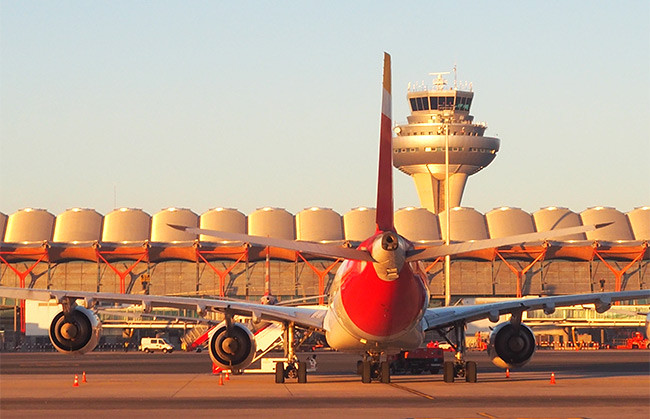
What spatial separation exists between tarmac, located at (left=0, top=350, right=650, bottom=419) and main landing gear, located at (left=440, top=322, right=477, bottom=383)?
0.41 meters

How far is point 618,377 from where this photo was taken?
155 ft

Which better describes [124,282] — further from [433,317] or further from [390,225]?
[390,225]

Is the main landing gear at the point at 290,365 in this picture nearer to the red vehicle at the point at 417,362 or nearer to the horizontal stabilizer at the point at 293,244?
the red vehicle at the point at 417,362

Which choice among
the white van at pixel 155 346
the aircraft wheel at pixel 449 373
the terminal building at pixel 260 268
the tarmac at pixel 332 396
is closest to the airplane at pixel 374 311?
the aircraft wheel at pixel 449 373

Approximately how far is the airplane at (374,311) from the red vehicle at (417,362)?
17.4ft

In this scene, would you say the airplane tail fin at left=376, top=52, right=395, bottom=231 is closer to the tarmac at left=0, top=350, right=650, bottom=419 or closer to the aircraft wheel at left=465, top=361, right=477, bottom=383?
the tarmac at left=0, top=350, right=650, bottom=419

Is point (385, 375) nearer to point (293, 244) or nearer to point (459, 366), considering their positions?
point (459, 366)

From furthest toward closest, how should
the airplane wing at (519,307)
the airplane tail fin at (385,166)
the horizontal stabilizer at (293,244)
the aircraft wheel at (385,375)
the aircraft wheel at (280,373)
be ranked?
the aircraft wheel at (280,373) < the aircraft wheel at (385,375) < the airplane wing at (519,307) < the airplane tail fin at (385,166) < the horizontal stabilizer at (293,244)

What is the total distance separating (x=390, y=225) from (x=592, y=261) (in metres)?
111

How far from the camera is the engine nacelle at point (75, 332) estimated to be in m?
41.8

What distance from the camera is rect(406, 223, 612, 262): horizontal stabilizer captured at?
1061 inches

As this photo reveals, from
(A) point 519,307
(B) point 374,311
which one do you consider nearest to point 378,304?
(B) point 374,311

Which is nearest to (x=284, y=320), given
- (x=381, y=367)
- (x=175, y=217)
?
(x=381, y=367)

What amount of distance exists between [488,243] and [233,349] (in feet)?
51.2
